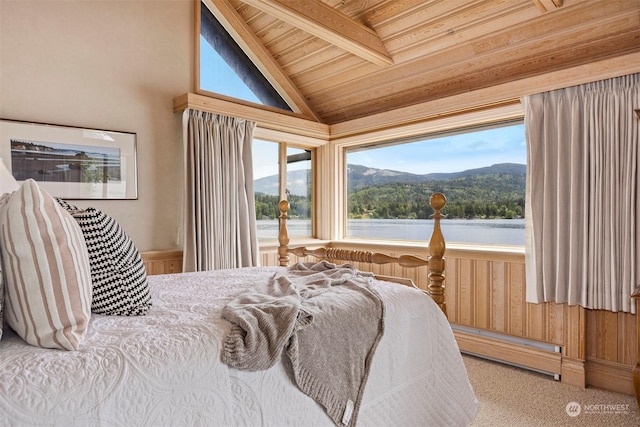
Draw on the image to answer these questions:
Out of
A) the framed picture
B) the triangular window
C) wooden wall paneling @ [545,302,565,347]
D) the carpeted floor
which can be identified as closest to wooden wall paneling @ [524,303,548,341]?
wooden wall paneling @ [545,302,565,347]

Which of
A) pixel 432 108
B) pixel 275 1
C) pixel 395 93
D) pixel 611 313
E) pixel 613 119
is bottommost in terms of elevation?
pixel 611 313

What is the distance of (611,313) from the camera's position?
2469 mm

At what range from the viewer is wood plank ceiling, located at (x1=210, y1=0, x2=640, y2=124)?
241 cm

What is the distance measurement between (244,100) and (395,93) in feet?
4.40

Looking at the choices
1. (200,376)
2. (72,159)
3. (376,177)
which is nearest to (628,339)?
(376,177)

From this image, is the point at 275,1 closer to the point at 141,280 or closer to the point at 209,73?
the point at 209,73

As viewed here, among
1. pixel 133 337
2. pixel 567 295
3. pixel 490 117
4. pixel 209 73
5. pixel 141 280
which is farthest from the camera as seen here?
pixel 209 73

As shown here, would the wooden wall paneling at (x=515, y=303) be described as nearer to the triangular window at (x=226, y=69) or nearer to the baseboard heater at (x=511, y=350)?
the baseboard heater at (x=511, y=350)

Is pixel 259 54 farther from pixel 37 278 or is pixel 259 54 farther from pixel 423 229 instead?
pixel 37 278

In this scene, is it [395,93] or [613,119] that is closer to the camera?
[613,119]

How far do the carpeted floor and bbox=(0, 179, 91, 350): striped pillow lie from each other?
6.46ft

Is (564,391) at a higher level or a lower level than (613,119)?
lower

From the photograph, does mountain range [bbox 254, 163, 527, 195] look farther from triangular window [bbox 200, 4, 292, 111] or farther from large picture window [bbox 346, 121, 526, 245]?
triangular window [bbox 200, 4, 292, 111]

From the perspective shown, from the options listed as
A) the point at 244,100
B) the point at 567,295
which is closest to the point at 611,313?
the point at 567,295
